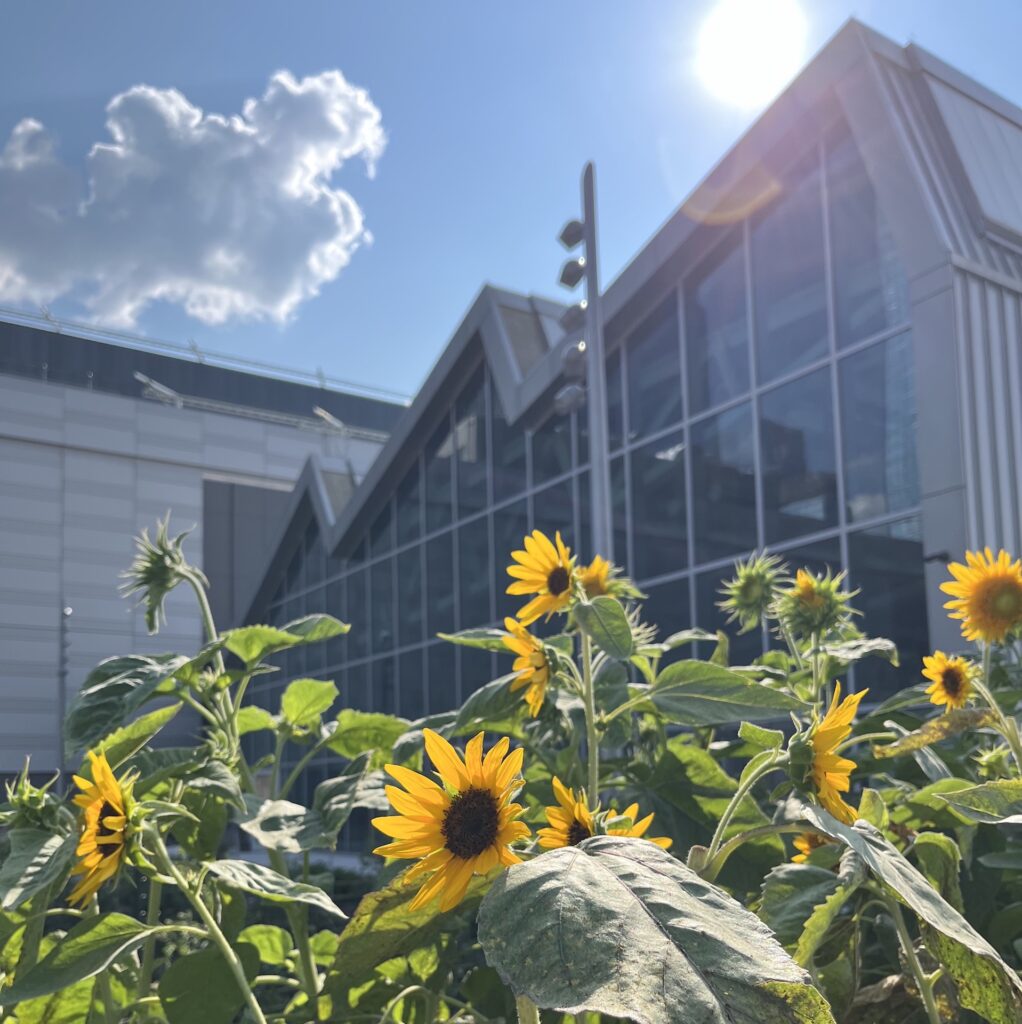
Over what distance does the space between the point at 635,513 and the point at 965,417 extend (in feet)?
12.9

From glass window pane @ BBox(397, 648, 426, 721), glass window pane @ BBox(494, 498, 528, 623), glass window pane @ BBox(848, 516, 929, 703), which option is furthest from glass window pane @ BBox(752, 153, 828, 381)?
glass window pane @ BBox(397, 648, 426, 721)

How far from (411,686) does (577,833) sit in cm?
1533

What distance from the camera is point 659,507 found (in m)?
10.8

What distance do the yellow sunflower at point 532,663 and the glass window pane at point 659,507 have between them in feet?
30.5

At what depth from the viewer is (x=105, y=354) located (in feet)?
123

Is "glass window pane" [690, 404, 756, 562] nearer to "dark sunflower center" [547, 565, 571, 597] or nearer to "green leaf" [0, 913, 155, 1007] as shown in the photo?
"dark sunflower center" [547, 565, 571, 597]

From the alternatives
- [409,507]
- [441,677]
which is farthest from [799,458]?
[409,507]

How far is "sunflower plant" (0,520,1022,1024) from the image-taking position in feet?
1.94

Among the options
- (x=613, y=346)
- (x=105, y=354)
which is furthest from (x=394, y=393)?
(x=613, y=346)

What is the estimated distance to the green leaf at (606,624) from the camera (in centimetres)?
111

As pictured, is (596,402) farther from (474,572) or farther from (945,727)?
(945,727)

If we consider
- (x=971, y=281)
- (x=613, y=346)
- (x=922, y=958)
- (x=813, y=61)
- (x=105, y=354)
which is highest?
(x=105, y=354)

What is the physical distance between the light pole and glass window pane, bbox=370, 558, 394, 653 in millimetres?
8990

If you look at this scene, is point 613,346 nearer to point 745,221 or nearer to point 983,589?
point 745,221
